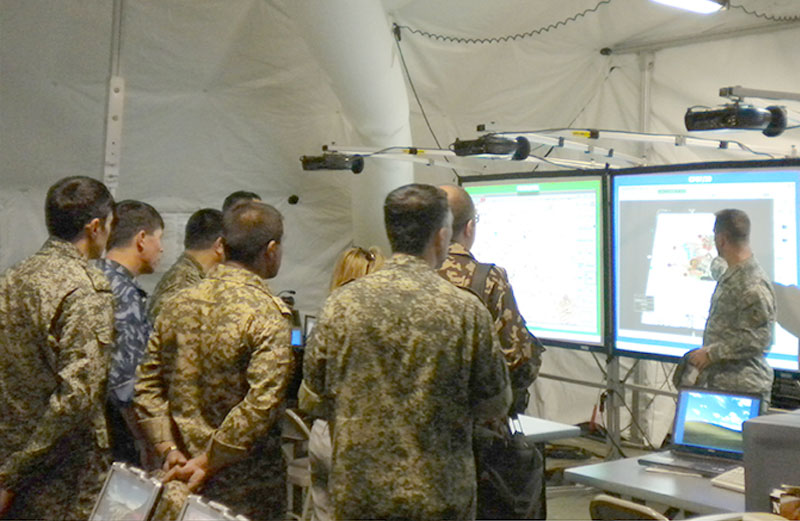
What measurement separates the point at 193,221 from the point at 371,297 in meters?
2.04

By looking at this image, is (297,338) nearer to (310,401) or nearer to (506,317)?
(506,317)

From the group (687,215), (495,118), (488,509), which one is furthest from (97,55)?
(488,509)

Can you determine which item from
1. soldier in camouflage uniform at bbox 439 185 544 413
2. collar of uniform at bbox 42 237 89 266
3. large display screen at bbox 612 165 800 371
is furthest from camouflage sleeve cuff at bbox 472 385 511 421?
large display screen at bbox 612 165 800 371

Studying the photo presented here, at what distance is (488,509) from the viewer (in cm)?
272

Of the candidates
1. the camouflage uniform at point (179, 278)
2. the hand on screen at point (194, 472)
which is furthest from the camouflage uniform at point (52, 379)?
the camouflage uniform at point (179, 278)

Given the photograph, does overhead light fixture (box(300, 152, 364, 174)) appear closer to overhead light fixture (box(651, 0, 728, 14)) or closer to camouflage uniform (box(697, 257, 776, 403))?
overhead light fixture (box(651, 0, 728, 14))

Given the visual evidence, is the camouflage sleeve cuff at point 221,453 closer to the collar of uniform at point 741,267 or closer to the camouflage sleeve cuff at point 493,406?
the camouflage sleeve cuff at point 493,406

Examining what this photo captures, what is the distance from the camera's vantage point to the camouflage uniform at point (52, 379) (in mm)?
2414

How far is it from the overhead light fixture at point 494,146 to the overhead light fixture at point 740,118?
0.99 metres

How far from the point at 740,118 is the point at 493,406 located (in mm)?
2051

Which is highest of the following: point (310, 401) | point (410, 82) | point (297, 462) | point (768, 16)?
point (768, 16)

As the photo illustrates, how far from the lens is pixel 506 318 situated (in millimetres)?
2740

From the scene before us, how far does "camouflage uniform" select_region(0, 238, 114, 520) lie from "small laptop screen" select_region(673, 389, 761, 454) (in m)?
1.88

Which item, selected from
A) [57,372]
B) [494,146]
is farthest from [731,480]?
[494,146]
